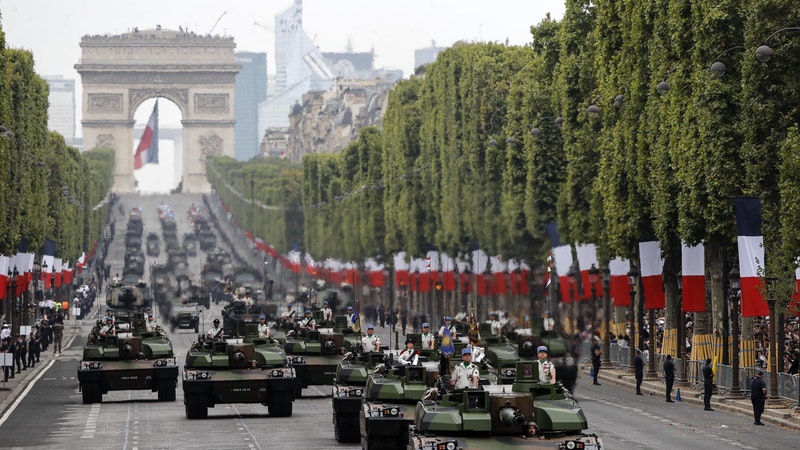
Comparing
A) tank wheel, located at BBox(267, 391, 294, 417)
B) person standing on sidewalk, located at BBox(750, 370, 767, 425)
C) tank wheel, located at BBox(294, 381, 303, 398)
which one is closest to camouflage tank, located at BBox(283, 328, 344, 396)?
tank wheel, located at BBox(294, 381, 303, 398)

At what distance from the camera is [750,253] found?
52.0m

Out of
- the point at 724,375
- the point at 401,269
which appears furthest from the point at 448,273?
the point at 724,375

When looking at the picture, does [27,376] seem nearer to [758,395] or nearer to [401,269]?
[758,395]

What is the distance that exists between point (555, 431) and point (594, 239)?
151 feet

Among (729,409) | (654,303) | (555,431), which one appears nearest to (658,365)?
(654,303)

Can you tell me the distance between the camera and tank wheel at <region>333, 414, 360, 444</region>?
42.7 metres

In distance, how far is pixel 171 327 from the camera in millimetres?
116250

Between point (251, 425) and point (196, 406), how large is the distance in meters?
2.46

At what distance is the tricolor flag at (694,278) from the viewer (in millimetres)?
58906

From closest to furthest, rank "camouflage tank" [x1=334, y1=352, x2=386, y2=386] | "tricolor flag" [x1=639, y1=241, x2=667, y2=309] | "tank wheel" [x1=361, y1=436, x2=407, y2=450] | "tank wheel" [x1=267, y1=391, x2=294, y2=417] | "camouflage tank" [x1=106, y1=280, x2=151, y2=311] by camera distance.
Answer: "tank wheel" [x1=361, y1=436, x2=407, y2=450] → "camouflage tank" [x1=334, y1=352, x2=386, y2=386] → "tank wheel" [x1=267, y1=391, x2=294, y2=417] → "tricolor flag" [x1=639, y1=241, x2=667, y2=309] → "camouflage tank" [x1=106, y1=280, x2=151, y2=311]

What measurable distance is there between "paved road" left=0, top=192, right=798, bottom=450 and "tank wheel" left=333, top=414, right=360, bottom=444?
37 cm

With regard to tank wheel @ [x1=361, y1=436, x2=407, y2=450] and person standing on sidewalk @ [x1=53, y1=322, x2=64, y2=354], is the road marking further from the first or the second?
person standing on sidewalk @ [x1=53, y1=322, x2=64, y2=354]

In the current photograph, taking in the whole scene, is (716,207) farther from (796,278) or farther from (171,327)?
(171,327)

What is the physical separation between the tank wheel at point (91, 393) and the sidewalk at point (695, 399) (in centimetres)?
1698
